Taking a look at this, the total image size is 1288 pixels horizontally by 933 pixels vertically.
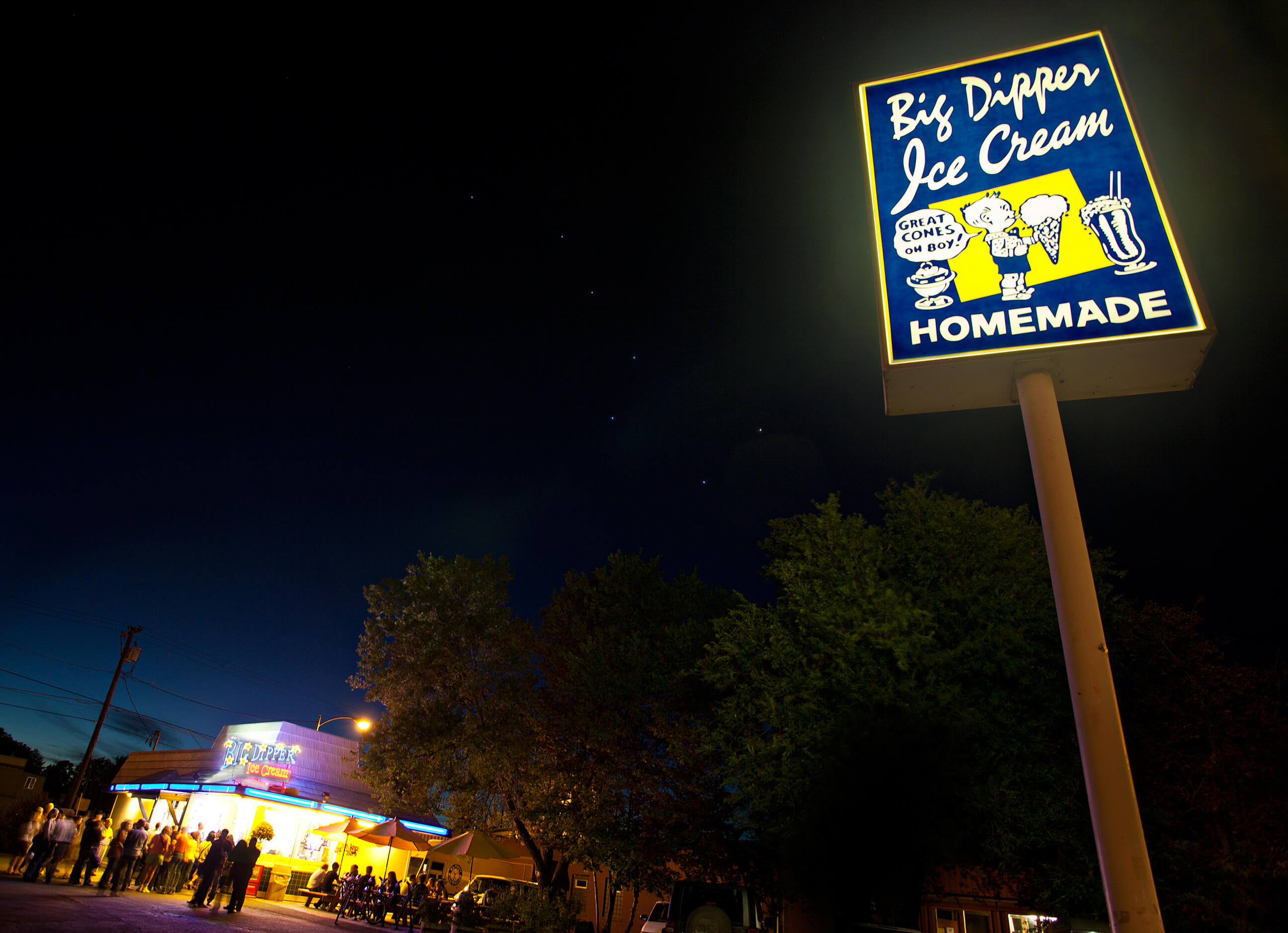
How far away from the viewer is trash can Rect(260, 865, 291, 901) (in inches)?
1006

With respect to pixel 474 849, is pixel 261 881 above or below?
below

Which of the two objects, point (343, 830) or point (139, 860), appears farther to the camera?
point (343, 830)

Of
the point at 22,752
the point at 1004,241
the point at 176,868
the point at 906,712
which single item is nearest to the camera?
the point at 1004,241

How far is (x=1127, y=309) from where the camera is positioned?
8.98 meters

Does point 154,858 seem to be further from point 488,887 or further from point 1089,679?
point 1089,679

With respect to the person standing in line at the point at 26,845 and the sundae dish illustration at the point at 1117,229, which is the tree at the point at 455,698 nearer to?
the person standing in line at the point at 26,845

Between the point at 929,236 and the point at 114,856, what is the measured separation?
21450mm

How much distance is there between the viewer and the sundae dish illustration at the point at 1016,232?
9586mm

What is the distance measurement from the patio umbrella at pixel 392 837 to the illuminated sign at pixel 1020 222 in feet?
69.2

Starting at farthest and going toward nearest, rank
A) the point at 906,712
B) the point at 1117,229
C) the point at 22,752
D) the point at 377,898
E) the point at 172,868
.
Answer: the point at 22,752, the point at 377,898, the point at 172,868, the point at 906,712, the point at 1117,229

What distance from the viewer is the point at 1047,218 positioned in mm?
9820

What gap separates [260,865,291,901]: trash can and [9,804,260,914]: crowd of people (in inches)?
283

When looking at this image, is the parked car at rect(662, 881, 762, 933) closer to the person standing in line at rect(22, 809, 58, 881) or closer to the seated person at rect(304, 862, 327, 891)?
the person standing in line at rect(22, 809, 58, 881)

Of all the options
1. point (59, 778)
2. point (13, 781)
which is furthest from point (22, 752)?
point (13, 781)
